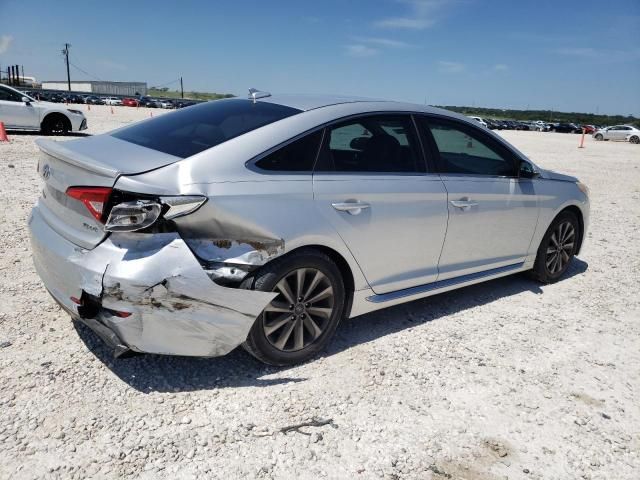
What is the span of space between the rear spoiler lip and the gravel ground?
122 cm

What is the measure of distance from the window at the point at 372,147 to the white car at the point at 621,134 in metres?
42.9

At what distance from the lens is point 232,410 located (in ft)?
9.23

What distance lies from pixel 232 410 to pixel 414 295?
1.64m

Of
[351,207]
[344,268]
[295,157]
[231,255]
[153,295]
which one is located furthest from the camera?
[344,268]

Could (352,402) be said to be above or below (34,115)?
below

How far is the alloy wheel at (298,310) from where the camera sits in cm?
306

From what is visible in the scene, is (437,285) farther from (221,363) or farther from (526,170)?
(221,363)

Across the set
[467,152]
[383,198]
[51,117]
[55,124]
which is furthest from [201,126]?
[55,124]

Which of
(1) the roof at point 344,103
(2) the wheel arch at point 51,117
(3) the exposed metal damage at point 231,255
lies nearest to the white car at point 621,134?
(2) the wheel arch at point 51,117

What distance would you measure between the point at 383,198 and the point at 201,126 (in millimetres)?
1285

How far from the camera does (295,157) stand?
311 centimetres

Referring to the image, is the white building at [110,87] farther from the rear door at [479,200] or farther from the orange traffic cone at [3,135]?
the rear door at [479,200]

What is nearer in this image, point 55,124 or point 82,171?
point 82,171

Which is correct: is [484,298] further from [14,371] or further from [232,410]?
[14,371]
